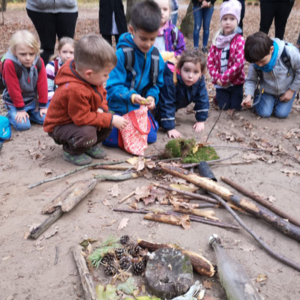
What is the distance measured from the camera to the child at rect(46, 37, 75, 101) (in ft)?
16.0

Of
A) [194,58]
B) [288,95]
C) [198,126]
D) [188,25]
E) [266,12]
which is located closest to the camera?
[194,58]

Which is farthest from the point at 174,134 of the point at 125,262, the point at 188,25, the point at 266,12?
the point at 188,25

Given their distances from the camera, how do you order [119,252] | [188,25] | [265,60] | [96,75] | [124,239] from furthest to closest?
[188,25], [265,60], [96,75], [124,239], [119,252]

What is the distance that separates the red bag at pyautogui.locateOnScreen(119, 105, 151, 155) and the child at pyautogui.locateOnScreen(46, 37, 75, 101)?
1.76 meters

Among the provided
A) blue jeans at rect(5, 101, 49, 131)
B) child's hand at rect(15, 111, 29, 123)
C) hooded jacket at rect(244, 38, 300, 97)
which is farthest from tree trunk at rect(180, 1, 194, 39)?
child's hand at rect(15, 111, 29, 123)

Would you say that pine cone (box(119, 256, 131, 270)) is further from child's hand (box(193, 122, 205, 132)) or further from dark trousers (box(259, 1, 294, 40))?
dark trousers (box(259, 1, 294, 40))

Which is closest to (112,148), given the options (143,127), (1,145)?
(143,127)

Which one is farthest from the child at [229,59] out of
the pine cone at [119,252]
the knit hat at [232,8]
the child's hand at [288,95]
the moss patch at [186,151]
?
the pine cone at [119,252]

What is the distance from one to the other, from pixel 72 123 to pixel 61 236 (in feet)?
4.75

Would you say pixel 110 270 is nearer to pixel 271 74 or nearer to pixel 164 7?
pixel 164 7

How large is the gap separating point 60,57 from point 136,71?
1.80 m

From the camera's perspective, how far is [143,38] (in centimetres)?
373

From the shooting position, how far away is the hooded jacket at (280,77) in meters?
4.85

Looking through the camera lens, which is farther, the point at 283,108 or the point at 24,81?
the point at 283,108
